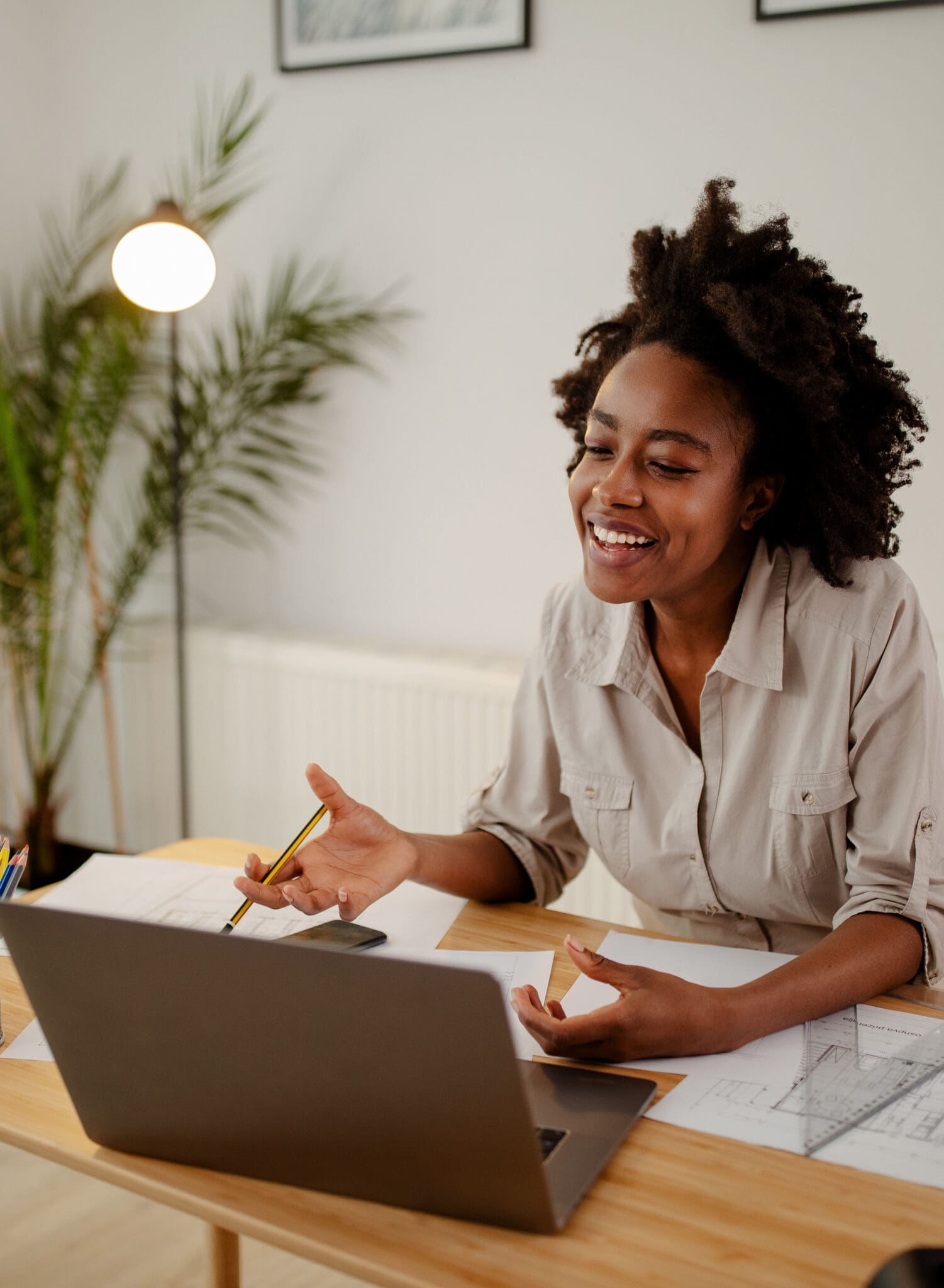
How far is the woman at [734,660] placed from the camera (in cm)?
138

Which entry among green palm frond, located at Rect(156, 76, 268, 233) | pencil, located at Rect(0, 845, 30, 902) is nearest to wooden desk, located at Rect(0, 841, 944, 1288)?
pencil, located at Rect(0, 845, 30, 902)

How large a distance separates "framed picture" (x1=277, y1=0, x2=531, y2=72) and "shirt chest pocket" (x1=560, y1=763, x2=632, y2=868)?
6.08 feet

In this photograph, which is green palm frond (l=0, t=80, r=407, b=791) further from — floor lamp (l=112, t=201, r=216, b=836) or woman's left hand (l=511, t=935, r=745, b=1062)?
woman's left hand (l=511, t=935, r=745, b=1062)

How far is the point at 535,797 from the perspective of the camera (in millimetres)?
1626

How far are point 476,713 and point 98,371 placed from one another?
1.30 metres

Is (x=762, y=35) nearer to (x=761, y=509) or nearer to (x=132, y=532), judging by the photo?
(x=761, y=509)

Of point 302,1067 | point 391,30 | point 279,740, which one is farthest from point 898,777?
point 391,30

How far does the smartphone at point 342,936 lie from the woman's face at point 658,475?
462 millimetres

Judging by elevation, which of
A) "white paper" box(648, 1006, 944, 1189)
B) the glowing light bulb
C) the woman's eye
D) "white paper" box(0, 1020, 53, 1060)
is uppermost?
the glowing light bulb

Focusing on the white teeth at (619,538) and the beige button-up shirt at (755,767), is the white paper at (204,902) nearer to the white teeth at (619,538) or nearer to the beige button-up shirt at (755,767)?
the beige button-up shirt at (755,767)

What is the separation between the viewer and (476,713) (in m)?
2.83

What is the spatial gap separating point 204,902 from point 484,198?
193 centimetres

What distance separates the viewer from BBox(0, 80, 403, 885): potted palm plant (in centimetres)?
309

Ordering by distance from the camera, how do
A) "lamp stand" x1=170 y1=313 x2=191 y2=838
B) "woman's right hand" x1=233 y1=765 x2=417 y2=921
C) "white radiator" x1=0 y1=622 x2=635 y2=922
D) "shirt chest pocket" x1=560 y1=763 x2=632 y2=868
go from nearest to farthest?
"woman's right hand" x1=233 y1=765 x2=417 y2=921
"shirt chest pocket" x1=560 y1=763 x2=632 y2=868
"white radiator" x1=0 y1=622 x2=635 y2=922
"lamp stand" x1=170 y1=313 x2=191 y2=838
